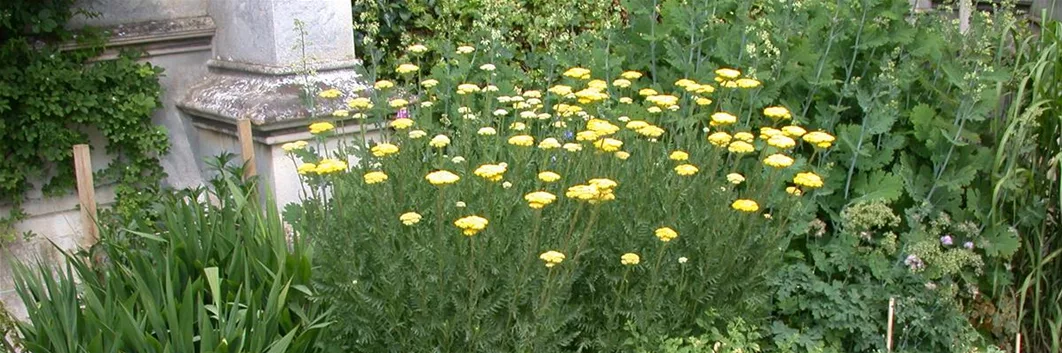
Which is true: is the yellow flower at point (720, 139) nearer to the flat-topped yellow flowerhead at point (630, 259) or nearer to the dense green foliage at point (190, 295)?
the flat-topped yellow flowerhead at point (630, 259)

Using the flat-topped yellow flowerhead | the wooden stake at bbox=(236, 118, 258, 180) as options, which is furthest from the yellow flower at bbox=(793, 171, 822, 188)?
the wooden stake at bbox=(236, 118, 258, 180)

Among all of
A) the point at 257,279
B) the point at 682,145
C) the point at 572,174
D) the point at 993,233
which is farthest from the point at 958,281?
the point at 257,279

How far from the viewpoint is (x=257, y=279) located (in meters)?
3.64

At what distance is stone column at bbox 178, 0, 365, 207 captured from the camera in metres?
4.64

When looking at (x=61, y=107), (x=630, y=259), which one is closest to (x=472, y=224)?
(x=630, y=259)

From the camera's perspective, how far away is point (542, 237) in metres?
3.01

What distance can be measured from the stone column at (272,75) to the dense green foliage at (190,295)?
60 centimetres

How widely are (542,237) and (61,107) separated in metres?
2.58

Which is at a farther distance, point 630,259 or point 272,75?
point 272,75

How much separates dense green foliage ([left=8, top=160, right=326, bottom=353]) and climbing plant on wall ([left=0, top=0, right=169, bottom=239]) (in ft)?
2.54

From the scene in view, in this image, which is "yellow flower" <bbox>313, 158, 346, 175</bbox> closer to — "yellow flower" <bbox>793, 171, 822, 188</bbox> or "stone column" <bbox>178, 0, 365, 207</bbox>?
"yellow flower" <bbox>793, 171, 822, 188</bbox>

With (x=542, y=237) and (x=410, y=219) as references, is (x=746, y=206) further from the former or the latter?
(x=410, y=219)

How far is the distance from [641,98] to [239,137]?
173 centimetres

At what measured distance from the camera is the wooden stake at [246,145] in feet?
14.7
